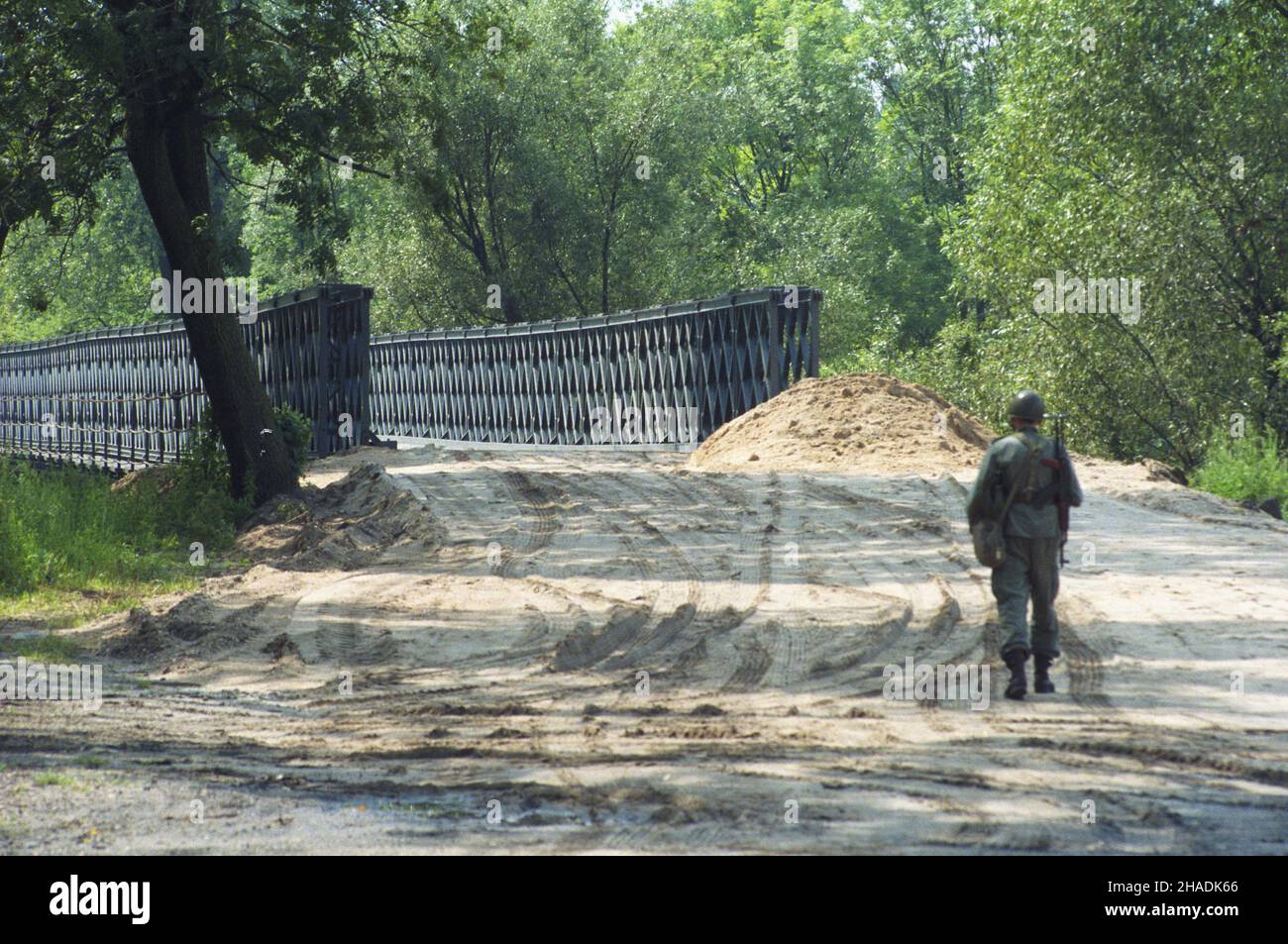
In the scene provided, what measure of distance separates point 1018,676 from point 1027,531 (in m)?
0.89

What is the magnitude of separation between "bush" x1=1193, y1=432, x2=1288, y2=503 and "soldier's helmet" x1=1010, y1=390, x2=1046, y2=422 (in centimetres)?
1144

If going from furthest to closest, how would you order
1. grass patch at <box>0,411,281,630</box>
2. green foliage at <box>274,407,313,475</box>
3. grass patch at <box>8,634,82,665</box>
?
green foliage at <box>274,407,313,475</box>
grass patch at <box>0,411,281,630</box>
grass patch at <box>8,634,82,665</box>

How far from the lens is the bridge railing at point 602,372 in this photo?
26.1 m

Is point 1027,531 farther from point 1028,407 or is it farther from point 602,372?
point 602,372

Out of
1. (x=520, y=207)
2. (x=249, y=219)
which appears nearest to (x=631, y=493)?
(x=520, y=207)

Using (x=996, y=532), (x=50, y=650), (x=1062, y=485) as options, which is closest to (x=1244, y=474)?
(x=1062, y=485)

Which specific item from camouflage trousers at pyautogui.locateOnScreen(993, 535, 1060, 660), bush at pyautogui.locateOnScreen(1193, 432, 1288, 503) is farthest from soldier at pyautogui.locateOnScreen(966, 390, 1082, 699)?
bush at pyautogui.locateOnScreen(1193, 432, 1288, 503)

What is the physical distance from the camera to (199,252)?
720 inches

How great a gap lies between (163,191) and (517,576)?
7.27 m

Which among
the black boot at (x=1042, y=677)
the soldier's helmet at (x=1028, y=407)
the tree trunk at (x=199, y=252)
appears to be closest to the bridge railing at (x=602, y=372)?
the tree trunk at (x=199, y=252)

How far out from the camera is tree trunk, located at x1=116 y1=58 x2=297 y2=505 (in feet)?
58.4

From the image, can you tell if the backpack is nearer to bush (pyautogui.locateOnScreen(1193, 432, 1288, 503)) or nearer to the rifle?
the rifle

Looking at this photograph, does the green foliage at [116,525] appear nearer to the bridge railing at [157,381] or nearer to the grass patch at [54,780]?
the bridge railing at [157,381]

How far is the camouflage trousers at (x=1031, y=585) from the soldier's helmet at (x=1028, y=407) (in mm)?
761
